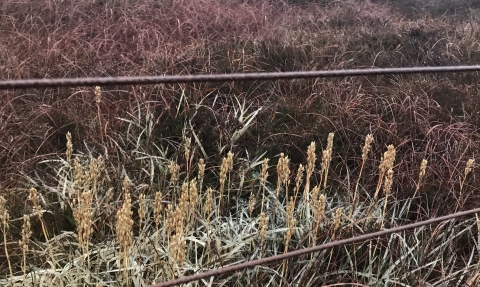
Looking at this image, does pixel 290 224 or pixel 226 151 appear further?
pixel 226 151

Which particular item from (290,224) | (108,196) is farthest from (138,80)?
(108,196)

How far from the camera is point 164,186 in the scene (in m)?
2.15

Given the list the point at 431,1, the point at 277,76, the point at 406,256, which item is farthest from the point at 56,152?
the point at 431,1

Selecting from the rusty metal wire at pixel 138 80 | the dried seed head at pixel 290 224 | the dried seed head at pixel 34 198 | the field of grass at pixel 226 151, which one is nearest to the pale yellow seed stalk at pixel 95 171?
the field of grass at pixel 226 151

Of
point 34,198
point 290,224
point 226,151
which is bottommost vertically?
point 226,151

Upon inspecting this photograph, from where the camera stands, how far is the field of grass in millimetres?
1638

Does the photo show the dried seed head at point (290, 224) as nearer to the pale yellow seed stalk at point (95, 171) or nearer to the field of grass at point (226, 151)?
the field of grass at point (226, 151)

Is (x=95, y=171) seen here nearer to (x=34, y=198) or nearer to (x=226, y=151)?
(x=34, y=198)

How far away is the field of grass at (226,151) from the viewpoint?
5.37ft

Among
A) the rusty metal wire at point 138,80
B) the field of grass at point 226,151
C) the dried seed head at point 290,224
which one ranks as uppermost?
the rusty metal wire at point 138,80

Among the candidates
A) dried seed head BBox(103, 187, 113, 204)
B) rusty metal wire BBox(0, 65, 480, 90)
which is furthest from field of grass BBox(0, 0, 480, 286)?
rusty metal wire BBox(0, 65, 480, 90)

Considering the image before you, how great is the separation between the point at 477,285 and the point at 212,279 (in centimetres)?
87

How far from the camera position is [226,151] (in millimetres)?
2510

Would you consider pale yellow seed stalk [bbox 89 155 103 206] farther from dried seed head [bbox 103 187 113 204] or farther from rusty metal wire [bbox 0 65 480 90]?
rusty metal wire [bbox 0 65 480 90]
